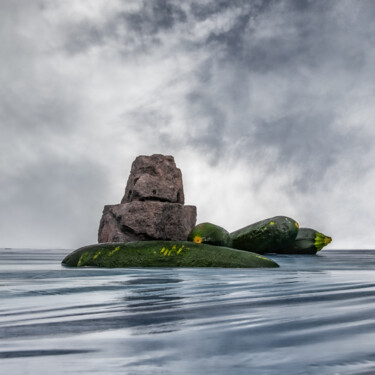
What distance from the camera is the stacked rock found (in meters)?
10.1

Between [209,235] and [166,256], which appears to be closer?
[166,256]

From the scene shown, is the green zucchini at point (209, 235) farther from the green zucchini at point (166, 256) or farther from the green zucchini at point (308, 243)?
the green zucchini at point (166, 256)

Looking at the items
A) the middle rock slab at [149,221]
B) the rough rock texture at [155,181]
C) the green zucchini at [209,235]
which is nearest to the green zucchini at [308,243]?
the green zucchini at [209,235]

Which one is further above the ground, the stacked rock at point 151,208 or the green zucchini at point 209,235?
the stacked rock at point 151,208

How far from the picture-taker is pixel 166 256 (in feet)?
19.0

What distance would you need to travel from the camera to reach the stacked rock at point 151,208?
10148 millimetres

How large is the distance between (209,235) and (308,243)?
323cm

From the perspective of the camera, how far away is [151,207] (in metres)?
10.2

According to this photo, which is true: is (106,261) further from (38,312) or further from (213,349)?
(213,349)

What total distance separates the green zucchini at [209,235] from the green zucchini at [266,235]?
390 mm

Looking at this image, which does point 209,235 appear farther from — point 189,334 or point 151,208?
point 189,334

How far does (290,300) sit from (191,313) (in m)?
0.65

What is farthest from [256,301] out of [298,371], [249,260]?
[249,260]

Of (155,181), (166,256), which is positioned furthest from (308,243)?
(166,256)
